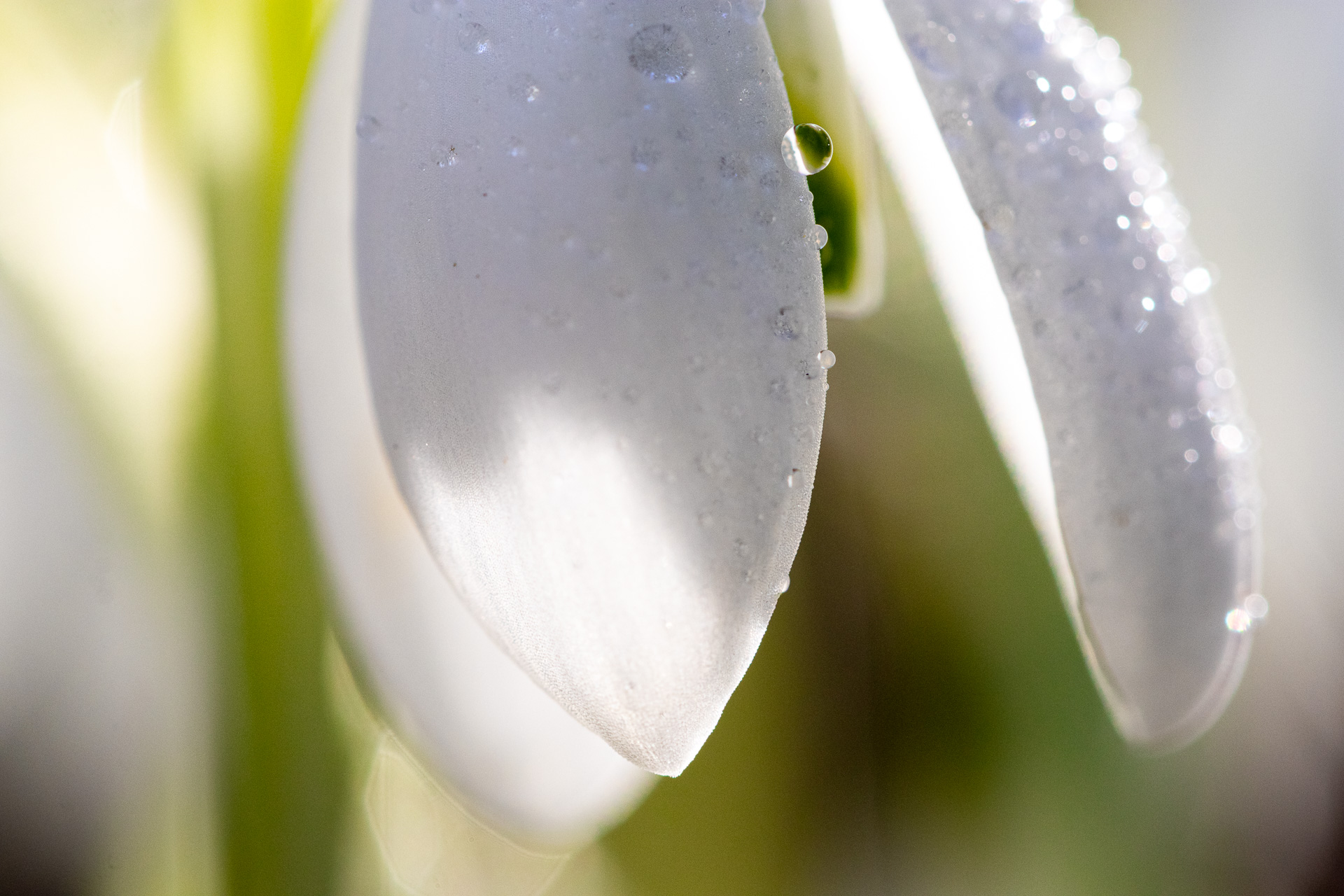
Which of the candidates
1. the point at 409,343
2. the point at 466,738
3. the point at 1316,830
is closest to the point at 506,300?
the point at 409,343

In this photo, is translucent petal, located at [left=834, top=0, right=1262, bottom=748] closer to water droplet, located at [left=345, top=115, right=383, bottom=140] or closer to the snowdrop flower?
the snowdrop flower

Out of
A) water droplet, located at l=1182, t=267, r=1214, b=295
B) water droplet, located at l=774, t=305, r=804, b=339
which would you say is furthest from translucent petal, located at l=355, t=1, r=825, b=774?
water droplet, located at l=1182, t=267, r=1214, b=295

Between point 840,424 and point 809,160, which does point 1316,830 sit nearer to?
point 840,424

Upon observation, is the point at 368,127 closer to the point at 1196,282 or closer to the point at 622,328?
the point at 622,328

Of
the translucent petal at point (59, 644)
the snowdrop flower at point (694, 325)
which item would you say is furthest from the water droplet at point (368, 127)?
the translucent petal at point (59, 644)

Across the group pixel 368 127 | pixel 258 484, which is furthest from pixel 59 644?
pixel 368 127

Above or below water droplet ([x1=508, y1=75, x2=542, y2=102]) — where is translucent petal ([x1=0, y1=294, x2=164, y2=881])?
below

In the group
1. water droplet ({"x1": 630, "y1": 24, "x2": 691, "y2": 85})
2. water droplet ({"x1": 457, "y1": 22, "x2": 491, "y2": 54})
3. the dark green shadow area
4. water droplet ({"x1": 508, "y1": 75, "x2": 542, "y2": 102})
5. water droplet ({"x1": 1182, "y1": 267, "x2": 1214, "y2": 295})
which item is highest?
water droplet ({"x1": 457, "y1": 22, "x2": 491, "y2": 54})
